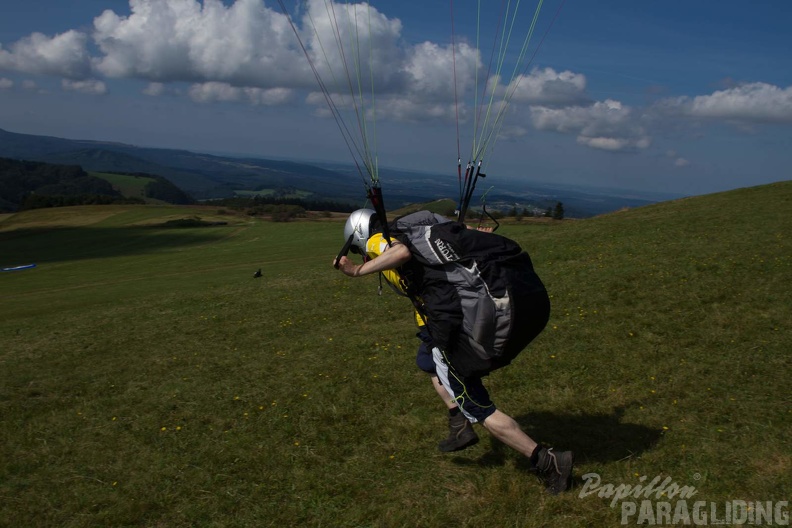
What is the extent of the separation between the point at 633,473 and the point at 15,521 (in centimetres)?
603

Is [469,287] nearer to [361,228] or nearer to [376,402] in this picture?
[361,228]

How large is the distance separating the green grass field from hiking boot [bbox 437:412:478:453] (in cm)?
23

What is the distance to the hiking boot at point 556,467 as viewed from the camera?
5.31 metres

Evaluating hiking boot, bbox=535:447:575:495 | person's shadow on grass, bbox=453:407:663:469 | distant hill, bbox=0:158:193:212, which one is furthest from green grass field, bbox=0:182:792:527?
distant hill, bbox=0:158:193:212

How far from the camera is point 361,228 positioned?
19.7ft

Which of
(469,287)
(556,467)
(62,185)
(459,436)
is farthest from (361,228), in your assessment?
(62,185)

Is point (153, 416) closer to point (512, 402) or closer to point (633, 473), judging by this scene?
point (512, 402)

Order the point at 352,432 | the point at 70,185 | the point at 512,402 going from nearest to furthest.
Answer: the point at 352,432 < the point at 512,402 < the point at 70,185

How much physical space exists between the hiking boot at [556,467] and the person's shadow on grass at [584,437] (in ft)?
2.01

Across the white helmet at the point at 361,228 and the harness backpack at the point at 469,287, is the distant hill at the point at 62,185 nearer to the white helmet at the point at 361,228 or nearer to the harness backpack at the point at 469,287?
the white helmet at the point at 361,228

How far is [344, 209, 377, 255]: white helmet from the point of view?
599 centimetres

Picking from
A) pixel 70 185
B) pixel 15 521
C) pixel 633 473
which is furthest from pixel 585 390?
pixel 70 185

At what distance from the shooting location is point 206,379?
966cm

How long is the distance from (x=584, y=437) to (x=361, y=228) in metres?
Answer: 3.49
